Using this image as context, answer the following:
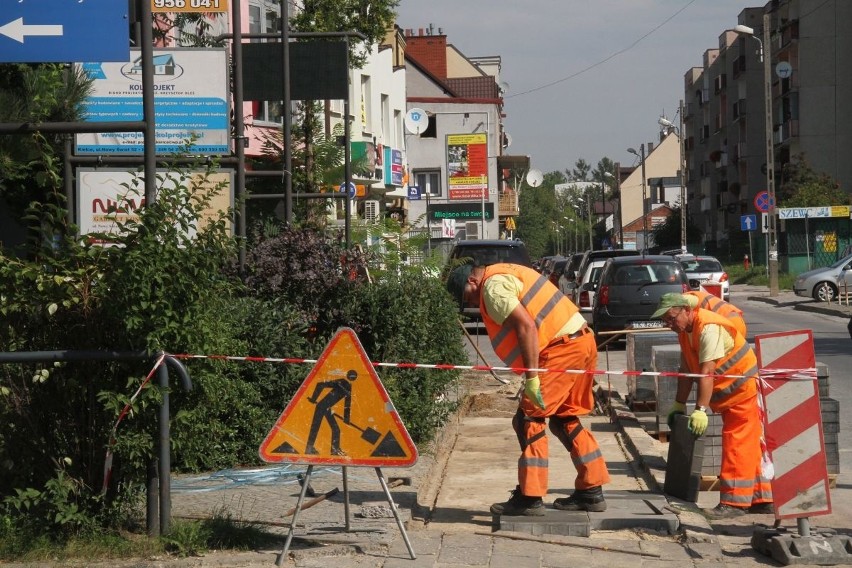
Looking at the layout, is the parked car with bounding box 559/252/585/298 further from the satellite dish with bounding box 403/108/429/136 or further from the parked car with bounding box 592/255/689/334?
the parked car with bounding box 592/255/689/334

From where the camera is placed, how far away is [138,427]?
20.6 feet

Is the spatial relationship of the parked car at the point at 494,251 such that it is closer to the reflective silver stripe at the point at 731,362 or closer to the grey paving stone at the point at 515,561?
the reflective silver stripe at the point at 731,362

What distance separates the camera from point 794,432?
Result: 6.81m

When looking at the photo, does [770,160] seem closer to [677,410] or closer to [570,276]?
[570,276]

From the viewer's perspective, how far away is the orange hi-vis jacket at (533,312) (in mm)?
7121

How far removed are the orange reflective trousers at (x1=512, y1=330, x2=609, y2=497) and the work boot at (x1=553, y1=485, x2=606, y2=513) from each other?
1.8 inches

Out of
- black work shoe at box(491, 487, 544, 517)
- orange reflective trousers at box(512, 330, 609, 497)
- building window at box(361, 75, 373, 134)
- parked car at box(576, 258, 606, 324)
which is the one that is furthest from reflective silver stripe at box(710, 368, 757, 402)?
building window at box(361, 75, 373, 134)

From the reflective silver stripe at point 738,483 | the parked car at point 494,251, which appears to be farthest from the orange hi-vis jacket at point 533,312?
the parked car at point 494,251

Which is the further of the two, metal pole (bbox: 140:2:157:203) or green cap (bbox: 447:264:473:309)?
green cap (bbox: 447:264:473:309)

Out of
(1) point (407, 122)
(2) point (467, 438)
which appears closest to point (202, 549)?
(2) point (467, 438)

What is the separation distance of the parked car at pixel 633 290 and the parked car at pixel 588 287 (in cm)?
200

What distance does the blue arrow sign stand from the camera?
22.4 feet

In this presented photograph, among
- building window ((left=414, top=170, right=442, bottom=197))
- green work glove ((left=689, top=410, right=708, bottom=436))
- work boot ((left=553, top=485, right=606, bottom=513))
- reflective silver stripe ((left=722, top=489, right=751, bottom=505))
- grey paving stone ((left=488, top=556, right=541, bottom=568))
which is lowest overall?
grey paving stone ((left=488, top=556, right=541, bottom=568))

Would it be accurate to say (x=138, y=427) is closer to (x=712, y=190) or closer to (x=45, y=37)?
(x=45, y=37)
